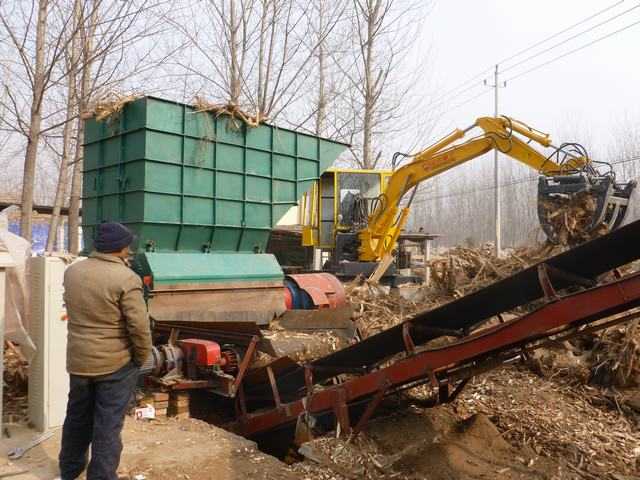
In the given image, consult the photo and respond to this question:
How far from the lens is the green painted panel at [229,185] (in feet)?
24.1

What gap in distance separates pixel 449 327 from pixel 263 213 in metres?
3.53

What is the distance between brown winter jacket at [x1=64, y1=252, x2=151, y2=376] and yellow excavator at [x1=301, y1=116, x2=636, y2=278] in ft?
18.1

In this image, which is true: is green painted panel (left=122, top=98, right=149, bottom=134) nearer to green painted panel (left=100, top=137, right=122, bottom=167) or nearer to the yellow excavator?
green painted panel (left=100, top=137, right=122, bottom=167)

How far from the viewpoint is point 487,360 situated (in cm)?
488

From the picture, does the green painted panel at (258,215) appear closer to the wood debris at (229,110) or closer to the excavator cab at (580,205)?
the wood debris at (229,110)

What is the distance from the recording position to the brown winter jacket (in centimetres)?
346

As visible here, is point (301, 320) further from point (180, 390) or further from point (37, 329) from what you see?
point (37, 329)

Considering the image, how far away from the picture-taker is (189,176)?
708 centimetres

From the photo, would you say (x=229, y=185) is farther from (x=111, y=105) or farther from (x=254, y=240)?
(x=111, y=105)

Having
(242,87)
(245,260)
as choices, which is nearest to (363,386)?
(245,260)

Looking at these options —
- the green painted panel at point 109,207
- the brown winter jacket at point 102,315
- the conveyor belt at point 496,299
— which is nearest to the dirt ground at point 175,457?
the brown winter jacket at point 102,315

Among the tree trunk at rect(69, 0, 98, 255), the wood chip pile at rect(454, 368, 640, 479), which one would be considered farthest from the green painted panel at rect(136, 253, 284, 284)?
the wood chip pile at rect(454, 368, 640, 479)

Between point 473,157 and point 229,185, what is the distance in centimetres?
474

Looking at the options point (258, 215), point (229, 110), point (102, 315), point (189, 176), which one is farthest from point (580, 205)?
point (102, 315)
